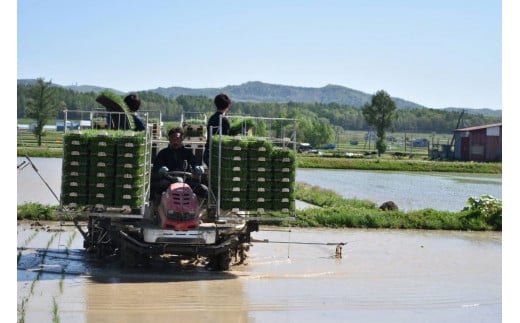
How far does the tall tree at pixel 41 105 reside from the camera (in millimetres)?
83312

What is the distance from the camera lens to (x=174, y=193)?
14211mm

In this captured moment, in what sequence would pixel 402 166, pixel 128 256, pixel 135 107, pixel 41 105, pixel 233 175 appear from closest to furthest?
pixel 233 175 < pixel 128 256 < pixel 135 107 < pixel 402 166 < pixel 41 105

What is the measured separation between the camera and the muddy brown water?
1187 centimetres

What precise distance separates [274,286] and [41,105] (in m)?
76.5

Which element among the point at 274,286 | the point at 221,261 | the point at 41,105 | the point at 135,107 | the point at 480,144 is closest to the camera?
the point at 274,286

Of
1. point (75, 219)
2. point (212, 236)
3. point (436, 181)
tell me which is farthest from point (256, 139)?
point (436, 181)

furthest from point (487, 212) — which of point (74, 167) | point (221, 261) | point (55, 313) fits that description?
point (55, 313)

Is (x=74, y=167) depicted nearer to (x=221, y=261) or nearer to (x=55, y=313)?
(x=221, y=261)

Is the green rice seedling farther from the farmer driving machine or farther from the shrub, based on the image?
the shrub

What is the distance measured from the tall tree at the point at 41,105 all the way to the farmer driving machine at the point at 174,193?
223 ft

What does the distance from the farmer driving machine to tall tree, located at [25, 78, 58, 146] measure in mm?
67880

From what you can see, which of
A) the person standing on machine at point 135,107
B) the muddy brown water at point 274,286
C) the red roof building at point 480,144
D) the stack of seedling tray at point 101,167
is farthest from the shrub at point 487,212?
the red roof building at point 480,144

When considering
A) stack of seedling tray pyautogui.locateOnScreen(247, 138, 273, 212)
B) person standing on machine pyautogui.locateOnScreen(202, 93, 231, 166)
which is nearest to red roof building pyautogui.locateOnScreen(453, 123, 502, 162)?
person standing on machine pyautogui.locateOnScreen(202, 93, 231, 166)
